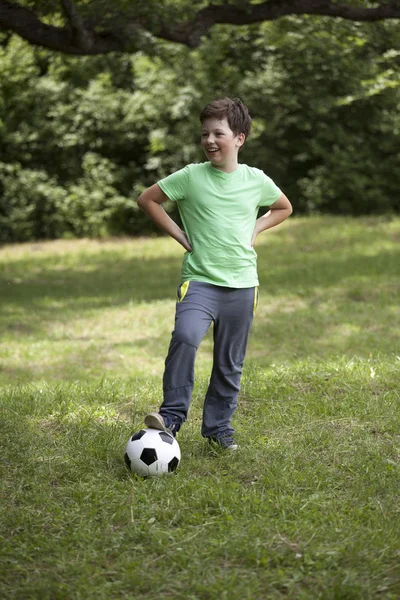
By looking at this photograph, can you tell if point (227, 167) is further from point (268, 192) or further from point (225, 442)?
point (225, 442)

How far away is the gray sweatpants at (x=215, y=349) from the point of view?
14.7 feet

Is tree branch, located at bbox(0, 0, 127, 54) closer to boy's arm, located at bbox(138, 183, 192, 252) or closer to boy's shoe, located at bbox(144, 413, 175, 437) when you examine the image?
boy's arm, located at bbox(138, 183, 192, 252)

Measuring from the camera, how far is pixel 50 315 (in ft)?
39.0

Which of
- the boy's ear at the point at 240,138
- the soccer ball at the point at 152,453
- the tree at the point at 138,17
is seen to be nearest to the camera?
the soccer ball at the point at 152,453

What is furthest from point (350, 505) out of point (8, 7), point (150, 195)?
point (8, 7)

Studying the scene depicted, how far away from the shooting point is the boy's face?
4.54 m

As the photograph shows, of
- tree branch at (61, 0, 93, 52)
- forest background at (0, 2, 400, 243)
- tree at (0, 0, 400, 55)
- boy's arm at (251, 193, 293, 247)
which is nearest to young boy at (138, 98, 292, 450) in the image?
boy's arm at (251, 193, 293, 247)

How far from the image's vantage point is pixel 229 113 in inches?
179

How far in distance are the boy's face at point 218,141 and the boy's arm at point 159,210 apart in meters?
0.36

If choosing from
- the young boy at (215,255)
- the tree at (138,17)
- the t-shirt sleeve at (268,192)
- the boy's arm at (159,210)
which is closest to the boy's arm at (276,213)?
the t-shirt sleeve at (268,192)

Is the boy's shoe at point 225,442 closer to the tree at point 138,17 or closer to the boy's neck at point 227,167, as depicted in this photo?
the boy's neck at point 227,167

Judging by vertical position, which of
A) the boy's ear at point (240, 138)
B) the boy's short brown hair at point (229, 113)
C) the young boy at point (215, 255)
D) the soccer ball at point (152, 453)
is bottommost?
the soccer ball at point (152, 453)

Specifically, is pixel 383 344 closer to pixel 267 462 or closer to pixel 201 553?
pixel 267 462

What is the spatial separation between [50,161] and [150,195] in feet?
66.9
